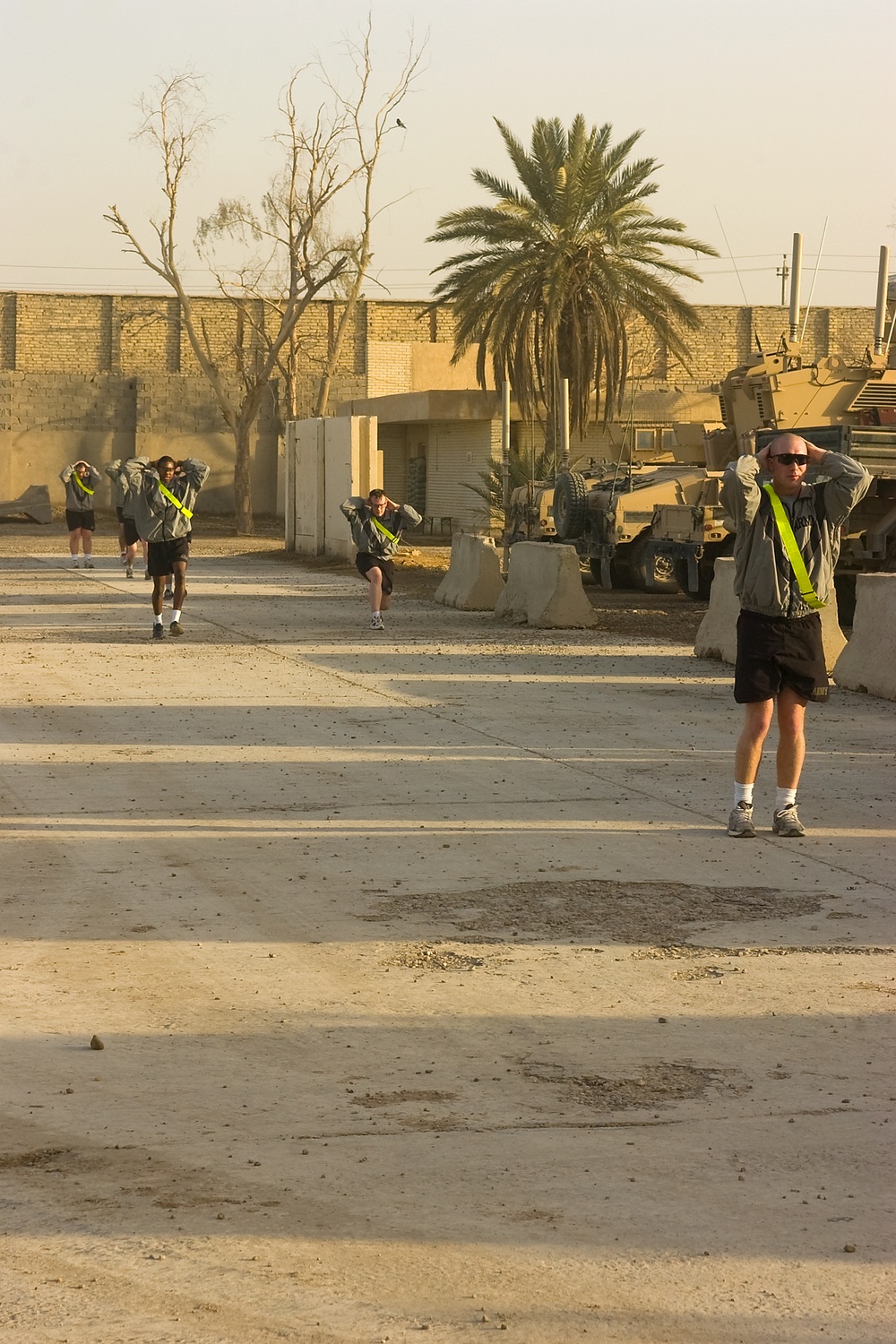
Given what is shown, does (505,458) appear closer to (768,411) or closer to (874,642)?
(768,411)

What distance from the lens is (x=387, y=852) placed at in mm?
7992

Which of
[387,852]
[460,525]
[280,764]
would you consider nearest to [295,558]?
[460,525]

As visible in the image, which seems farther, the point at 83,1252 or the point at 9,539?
the point at 9,539

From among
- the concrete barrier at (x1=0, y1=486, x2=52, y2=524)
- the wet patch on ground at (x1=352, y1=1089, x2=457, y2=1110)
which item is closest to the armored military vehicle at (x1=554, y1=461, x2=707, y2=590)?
the wet patch on ground at (x1=352, y1=1089, x2=457, y2=1110)

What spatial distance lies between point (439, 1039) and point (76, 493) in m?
23.4

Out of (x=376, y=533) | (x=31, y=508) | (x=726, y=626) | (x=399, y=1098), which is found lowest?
(x=399, y=1098)

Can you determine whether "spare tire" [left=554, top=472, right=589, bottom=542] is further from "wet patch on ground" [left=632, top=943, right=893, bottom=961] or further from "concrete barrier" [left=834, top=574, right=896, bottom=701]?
"wet patch on ground" [left=632, top=943, right=893, bottom=961]

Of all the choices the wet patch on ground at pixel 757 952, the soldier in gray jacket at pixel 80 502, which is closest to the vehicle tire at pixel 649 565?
the soldier in gray jacket at pixel 80 502

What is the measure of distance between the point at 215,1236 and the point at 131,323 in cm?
5161

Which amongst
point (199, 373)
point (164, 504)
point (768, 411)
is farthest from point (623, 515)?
point (199, 373)

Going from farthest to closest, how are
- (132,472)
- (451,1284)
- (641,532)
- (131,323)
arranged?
1. (131,323)
2. (641,532)
3. (132,472)
4. (451,1284)

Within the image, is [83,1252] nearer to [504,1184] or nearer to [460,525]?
[504,1184]

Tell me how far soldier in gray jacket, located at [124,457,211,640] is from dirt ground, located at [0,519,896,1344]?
5.35 m

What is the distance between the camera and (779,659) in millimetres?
8266
